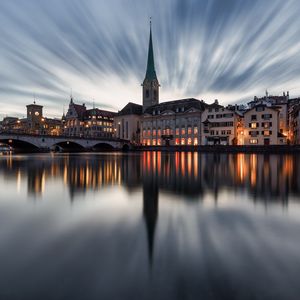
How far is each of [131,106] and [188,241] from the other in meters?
120

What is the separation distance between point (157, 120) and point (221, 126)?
31.8 m

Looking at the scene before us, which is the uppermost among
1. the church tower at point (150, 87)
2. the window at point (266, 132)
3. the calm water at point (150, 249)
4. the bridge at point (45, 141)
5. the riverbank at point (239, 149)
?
the church tower at point (150, 87)

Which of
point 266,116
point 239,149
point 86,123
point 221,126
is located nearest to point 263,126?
point 266,116

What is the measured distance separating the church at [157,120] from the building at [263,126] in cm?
1945

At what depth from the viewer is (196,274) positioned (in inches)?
151

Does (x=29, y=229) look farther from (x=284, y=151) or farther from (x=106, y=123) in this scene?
(x=106, y=123)

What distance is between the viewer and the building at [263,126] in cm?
7275

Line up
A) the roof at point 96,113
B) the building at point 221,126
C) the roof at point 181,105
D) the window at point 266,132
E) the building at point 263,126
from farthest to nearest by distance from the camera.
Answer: the roof at point 96,113 → the roof at point 181,105 → the building at point 221,126 → the window at point 266,132 → the building at point 263,126

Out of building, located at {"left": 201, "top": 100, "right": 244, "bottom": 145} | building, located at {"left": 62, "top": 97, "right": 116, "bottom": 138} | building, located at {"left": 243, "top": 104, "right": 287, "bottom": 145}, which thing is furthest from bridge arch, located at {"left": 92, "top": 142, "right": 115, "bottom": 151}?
building, located at {"left": 243, "top": 104, "right": 287, "bottom": 145}

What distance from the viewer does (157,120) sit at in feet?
347

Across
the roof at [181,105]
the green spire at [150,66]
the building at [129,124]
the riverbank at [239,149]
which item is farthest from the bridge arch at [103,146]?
the green spire at [150,66]

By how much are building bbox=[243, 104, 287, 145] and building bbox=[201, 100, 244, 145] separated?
11.6 feet

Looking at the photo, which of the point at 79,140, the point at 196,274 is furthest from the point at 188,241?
the point at 79,140

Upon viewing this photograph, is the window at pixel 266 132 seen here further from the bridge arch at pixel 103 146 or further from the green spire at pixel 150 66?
the green spire at pixel 150 66
